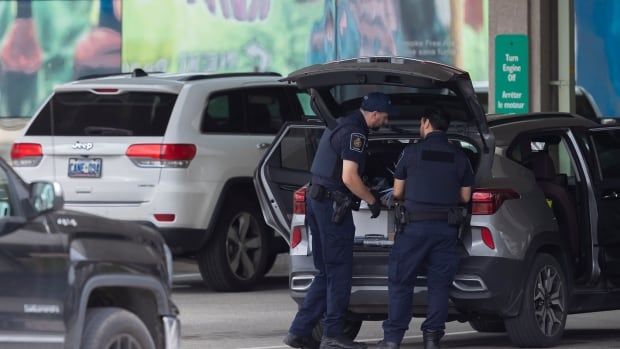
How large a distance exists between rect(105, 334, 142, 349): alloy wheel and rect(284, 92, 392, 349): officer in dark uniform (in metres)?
2.90

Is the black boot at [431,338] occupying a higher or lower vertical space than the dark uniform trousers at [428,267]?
lower

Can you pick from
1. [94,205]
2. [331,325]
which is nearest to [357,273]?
[331,325]

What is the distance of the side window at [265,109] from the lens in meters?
15.6

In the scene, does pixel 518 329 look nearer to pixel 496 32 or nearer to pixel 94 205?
pixel 94 205

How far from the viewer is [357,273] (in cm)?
1114

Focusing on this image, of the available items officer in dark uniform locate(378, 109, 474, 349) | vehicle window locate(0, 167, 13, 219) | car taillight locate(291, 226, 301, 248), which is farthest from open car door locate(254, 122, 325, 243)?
vehicle window locate(0, 167, 13, 219)

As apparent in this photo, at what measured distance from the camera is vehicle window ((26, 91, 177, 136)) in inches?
586

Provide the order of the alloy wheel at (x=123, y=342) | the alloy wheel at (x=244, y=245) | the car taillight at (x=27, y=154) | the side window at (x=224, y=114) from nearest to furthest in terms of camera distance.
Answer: the alloy wheel at (x=123, y=342) → the car taillight at (x=27, y=154) → the side window at (x=224, y=114) → the alloy wheel at (x=244, y=245)

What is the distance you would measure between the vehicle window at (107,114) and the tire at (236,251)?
1095mm

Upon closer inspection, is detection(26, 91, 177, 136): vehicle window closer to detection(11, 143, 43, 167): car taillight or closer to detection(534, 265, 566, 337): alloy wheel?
detection(11, 143, 43, 167): car taillight

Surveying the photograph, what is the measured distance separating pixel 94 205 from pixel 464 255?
16.2 feet

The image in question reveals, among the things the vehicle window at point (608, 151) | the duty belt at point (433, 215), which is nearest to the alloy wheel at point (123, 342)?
the duty belt at point (433, 215)

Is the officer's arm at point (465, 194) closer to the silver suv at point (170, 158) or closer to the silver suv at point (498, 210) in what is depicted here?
the silver suv at point (498, 210)

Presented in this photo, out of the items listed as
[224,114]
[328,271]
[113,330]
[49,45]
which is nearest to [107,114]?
[224,114]
